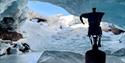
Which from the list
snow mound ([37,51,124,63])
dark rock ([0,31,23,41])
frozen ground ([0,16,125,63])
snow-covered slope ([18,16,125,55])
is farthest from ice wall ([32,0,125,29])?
snow-covered slope ([18,16,125,55])

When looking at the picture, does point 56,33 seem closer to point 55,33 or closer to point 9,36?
point 55,33

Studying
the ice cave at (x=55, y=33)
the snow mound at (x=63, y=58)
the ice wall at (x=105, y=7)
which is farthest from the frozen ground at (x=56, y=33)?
the ice wall at (x=105, y=7)

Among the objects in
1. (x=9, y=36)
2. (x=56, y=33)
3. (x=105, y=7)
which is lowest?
(x=56, y=33)

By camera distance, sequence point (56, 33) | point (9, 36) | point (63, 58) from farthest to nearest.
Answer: point (56, 33) → point (9, 36) → point (63, 58)

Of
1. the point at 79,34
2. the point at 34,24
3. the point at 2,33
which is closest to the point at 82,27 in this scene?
the point at 79,34

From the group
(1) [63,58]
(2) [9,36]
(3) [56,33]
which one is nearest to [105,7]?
(1) [63,58]

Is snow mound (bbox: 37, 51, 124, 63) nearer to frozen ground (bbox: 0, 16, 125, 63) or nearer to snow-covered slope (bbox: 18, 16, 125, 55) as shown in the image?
frozen ground (bbox: 0, 16, 125, 63)

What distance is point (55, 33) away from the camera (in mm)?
10203

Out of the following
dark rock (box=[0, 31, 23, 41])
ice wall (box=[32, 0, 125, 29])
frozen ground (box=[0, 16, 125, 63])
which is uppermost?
ice wall (box=[32, 0, 125, 29])

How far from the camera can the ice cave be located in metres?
4.03

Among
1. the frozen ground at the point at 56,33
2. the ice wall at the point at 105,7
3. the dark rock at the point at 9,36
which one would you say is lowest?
the frozen ground at the point at 56,33

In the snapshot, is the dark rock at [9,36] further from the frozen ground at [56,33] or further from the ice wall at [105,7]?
the ice wall at [105,7]

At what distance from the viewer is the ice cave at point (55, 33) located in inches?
159

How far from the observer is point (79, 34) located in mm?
9547
